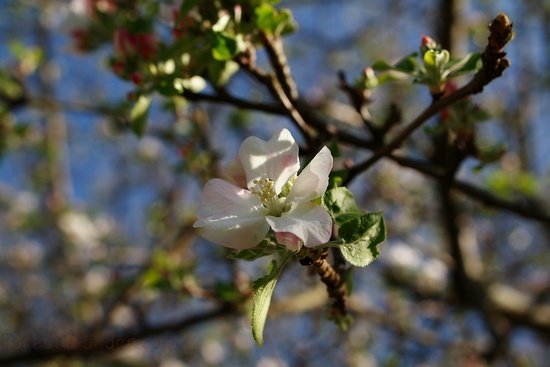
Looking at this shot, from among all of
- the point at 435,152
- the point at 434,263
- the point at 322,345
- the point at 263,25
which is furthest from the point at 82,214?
the point at 263,25

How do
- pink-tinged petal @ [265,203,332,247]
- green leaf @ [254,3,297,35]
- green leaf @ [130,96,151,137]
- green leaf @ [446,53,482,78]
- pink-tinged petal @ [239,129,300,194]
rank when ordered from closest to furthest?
pink-tinged petal @ [265,203,332,247], pink-tinged petal @ [239,129,300,194], green leaf @ [446,53,482,78], green leaf @ [254,3,297,35], green leaf @ [130,96,151,137]

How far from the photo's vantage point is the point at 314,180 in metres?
0.70

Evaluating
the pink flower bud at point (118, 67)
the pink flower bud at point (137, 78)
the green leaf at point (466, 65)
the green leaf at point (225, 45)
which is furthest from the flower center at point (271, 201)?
the pink flower bud at point (118, 67)

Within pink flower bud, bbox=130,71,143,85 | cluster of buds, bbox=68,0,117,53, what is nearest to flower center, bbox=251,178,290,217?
pink flower bud, bbox=130,71,143,85

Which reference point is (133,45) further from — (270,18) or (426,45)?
(426,45)

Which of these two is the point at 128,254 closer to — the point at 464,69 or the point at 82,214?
the point at 82,214

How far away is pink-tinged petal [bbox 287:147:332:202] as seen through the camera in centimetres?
68

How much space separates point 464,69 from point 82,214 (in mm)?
5057

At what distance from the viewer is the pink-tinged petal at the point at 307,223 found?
0.64 metres

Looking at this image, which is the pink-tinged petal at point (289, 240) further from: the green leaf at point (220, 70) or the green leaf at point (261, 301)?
the green leaf at point (220, 70)

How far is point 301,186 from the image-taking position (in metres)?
0.72

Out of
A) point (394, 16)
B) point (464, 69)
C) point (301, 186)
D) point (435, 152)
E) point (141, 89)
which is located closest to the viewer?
point (301, 186)

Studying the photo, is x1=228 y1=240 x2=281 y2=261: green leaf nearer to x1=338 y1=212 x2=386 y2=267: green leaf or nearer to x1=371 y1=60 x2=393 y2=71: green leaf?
x1=338 y1=212 x2=386 y2=267: green leaf

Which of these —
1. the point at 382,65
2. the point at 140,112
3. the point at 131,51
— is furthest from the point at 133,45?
the point at 382,65
